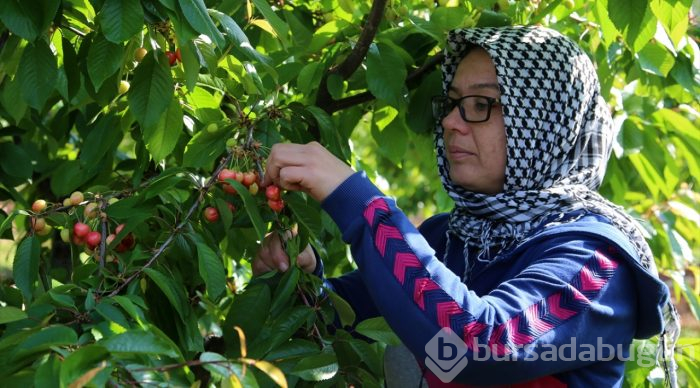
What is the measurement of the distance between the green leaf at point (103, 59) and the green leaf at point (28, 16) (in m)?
0.11

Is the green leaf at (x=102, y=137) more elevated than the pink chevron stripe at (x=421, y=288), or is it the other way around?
the green leaf at (x=102, y=137)

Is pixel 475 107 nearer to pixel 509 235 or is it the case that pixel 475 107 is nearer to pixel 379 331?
pixel 509 235

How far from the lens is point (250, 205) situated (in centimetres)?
183

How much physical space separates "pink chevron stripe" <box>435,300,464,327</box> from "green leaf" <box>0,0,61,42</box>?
0.86 m

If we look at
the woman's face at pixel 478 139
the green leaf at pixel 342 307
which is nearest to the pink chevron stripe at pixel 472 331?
the green leaf at pixel 342 307

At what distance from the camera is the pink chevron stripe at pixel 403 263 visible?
1.75m

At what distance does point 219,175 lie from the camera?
1901 millimetres

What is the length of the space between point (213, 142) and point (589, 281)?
0.86 m

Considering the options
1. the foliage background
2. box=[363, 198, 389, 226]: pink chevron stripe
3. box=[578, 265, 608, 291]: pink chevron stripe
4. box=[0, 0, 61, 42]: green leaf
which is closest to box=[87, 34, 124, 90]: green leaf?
the foliage background

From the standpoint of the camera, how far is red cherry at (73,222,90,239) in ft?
6.03

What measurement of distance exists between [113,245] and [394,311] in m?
0.53

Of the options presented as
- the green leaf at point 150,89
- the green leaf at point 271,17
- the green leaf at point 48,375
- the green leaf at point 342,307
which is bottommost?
the green leaf at point 342,307

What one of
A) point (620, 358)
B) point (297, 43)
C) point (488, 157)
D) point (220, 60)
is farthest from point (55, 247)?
point (620, 358)

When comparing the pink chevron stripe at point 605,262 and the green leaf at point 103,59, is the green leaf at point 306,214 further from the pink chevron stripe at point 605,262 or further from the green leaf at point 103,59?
the pink chevron stripe at point 605,262
